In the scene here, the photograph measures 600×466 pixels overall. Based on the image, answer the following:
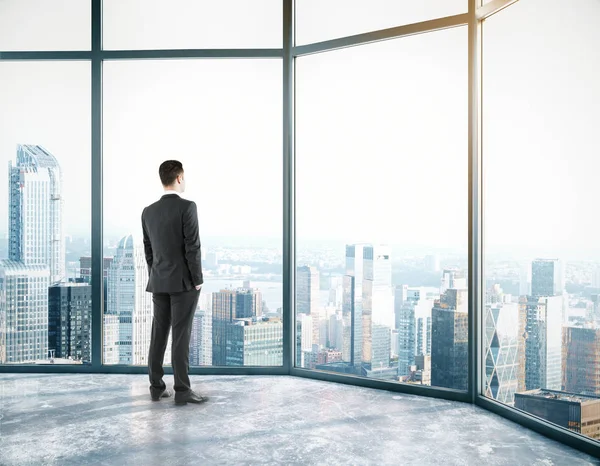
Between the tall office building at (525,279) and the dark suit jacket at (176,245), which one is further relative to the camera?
the dark suit jacket at (176,245)

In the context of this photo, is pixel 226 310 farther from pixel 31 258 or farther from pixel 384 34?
pixel 384 34

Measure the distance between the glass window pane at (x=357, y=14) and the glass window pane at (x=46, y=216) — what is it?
1.70 m

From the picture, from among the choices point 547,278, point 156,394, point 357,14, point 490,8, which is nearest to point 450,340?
point 547,278

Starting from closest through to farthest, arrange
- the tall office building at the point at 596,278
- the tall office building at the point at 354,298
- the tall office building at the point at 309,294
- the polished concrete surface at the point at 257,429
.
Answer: the polished concrete surface at the point at 257,429, the tall office building at the point at 596,278, the tall office building at the point at 354,298, the tall office building at the point at 309,294

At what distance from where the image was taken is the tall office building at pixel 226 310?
3.97 m

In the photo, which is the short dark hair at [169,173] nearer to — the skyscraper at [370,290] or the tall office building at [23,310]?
the skyscraper at [370,290]

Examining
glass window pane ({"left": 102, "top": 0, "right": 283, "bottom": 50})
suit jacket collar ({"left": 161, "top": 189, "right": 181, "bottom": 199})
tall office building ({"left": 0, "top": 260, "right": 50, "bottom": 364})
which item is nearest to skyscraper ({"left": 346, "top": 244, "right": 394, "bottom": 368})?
suit jacket collar ({"left": 161, "top": 189, "right": 181, "bottom": 199})

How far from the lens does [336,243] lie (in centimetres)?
384

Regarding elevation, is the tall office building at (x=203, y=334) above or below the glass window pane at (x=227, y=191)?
below

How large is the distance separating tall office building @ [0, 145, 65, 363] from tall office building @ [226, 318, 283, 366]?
4.61ft

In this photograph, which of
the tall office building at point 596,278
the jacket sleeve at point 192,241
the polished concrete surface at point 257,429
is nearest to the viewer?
the polished concrete surface at point 257,429

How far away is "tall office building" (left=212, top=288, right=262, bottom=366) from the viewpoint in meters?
3.97

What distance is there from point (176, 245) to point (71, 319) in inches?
57.0

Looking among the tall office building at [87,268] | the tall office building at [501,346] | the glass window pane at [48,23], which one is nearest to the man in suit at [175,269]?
the tall office building at [87,268]
